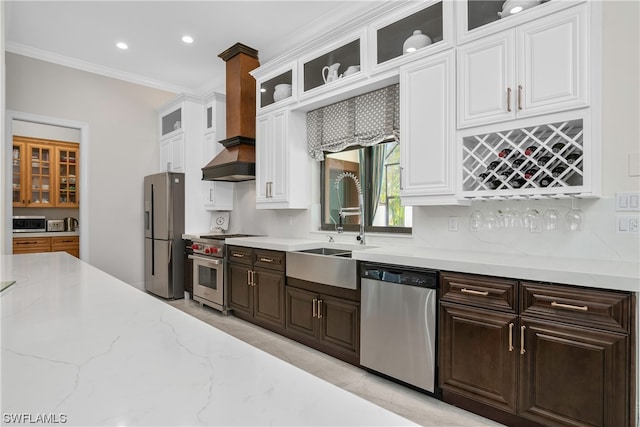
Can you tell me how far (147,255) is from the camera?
512cm

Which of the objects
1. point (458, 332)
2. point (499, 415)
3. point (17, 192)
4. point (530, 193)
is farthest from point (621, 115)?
point (17, 192)

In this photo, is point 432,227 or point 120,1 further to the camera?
point 120,1

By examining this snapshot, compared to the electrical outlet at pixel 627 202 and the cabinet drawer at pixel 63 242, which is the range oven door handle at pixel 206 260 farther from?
the electrical outlet at pixel 627 202

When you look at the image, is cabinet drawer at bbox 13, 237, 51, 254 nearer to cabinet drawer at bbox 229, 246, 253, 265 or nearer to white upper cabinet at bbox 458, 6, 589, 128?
cabinet drawer at bbox 229, 246, 253, 265

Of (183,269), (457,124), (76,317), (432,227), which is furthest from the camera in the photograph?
(183,269)

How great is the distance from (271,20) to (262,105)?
88cm

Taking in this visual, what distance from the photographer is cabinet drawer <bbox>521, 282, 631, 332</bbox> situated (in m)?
1.54

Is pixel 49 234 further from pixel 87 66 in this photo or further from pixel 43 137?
pixel 87 66

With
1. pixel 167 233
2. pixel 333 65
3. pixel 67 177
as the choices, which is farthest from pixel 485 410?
pixel 67 177

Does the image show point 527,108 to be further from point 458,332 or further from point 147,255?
point 147,255

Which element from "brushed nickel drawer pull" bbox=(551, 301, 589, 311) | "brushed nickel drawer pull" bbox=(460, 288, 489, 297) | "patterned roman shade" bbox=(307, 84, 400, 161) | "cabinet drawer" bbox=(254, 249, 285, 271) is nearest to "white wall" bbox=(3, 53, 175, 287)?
"cabinet drawer" bbox=(254, 249, 285, 271)

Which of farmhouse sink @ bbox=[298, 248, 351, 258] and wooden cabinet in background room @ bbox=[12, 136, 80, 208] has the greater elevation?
wooden cabinet in background room @ bbox=[12, 136, 80, 208]

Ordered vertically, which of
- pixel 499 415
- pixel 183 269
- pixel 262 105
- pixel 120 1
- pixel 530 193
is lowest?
pixel 499 415

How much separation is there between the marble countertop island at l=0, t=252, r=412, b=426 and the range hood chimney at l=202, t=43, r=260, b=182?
3.24 meters
